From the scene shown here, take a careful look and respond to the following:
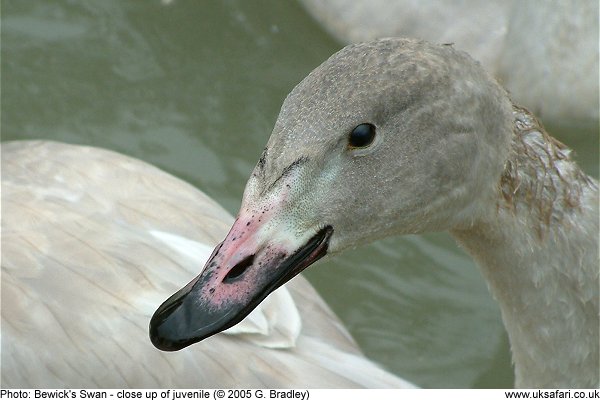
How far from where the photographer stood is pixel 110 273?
3.29 meters

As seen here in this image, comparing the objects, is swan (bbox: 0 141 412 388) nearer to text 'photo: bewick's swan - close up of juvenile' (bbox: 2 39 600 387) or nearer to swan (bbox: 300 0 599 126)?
text 'photo: bewick's swan - close up of juvenile' (bbox: 2 39 600 387)

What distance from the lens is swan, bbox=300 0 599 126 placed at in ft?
16.0

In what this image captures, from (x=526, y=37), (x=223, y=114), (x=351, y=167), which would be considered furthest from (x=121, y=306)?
(x=526, y=37)

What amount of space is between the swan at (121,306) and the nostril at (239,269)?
0.77 metres

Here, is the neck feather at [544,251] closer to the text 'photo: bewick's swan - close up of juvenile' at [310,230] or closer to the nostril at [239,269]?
the text 'photo: bewick's swan - close up of juvenile' at [310,230]

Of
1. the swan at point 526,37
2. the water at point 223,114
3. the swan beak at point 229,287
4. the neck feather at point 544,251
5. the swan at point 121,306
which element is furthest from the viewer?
the swan at point 526,37

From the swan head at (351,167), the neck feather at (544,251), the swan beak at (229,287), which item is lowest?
the swan beak at (229,287)

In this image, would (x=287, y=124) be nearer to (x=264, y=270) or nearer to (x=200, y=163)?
(x=264, y=270)

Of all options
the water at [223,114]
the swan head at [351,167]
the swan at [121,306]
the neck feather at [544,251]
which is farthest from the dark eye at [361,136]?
the water at [223,114]

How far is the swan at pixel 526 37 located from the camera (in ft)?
16.0

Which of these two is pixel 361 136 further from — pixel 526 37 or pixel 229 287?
pixel 526 37

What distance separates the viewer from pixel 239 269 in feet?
8.05

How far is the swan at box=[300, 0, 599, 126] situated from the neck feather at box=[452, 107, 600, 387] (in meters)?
1.86

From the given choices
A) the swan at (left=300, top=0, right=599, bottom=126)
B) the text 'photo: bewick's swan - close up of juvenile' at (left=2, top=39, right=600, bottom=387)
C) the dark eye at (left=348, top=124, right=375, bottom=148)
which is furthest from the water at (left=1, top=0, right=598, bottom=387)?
the dark eye at (left=348, top=124, right=375, bottom=148)
